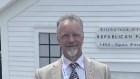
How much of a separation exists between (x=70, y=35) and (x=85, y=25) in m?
7.58

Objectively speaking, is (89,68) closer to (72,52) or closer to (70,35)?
(72,52)

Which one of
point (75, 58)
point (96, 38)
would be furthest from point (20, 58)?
point (75, 58)

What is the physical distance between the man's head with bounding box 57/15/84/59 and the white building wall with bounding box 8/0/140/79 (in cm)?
738

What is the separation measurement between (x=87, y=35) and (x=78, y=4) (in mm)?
923

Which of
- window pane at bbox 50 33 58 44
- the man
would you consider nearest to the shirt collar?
the man

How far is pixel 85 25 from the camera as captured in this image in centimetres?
1052

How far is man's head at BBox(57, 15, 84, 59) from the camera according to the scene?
296 cm

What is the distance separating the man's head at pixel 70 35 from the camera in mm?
2959

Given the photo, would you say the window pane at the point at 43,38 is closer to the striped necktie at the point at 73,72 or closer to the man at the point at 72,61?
the man at the point at 72,61

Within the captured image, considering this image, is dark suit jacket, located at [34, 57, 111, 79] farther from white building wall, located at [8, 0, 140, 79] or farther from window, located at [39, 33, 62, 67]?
window, located at [39, 33, 62, 67]

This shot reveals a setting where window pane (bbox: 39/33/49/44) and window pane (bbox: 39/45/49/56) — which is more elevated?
window pane (bbox: 39/33/49/44)

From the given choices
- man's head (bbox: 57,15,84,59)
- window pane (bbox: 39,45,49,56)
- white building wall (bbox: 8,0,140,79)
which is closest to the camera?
man's head (bbox: 57,15,84,59)

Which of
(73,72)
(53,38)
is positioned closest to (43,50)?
(53,38)

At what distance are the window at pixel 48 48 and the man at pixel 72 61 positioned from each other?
7984mm
